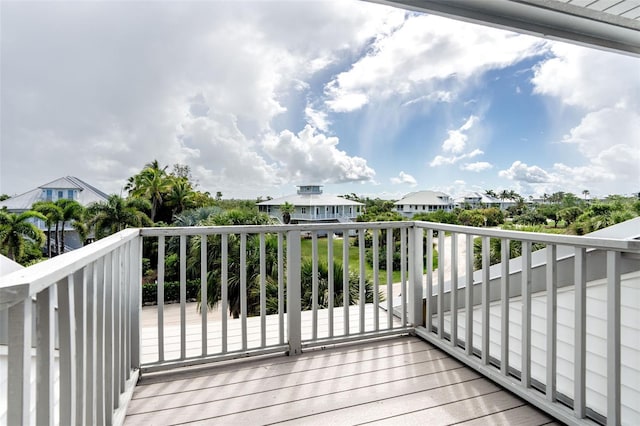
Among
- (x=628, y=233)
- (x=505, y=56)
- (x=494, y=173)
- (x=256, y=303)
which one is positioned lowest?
(x=256, y=303)

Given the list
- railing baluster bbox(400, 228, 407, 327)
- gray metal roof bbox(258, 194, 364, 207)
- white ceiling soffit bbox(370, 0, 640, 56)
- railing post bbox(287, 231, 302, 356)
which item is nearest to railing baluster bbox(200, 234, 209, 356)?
railing post bbox(287, 231, 302, 356)

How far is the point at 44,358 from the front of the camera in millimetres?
777

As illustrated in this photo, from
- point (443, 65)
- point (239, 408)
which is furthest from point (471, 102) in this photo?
point (239, 408)

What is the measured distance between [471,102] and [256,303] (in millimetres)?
22552

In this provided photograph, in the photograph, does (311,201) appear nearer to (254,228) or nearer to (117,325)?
(254,228)

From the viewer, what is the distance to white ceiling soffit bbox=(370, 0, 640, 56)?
2.16 meters

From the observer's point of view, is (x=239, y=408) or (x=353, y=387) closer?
(x=239, y=408)

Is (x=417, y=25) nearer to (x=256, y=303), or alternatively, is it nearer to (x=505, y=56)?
(x=505, y=56)

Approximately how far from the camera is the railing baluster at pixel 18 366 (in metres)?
0.64

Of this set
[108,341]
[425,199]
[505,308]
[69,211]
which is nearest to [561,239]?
[505,308]

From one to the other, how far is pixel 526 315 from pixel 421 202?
13.3 meters

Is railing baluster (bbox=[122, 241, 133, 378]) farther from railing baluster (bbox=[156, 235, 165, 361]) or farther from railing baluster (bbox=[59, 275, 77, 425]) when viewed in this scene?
railing baluster (bbox=[59, 275, 77, 425])

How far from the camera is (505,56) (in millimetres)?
18938

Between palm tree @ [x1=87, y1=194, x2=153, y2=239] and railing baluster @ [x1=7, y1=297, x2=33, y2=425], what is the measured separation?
18.6 m
